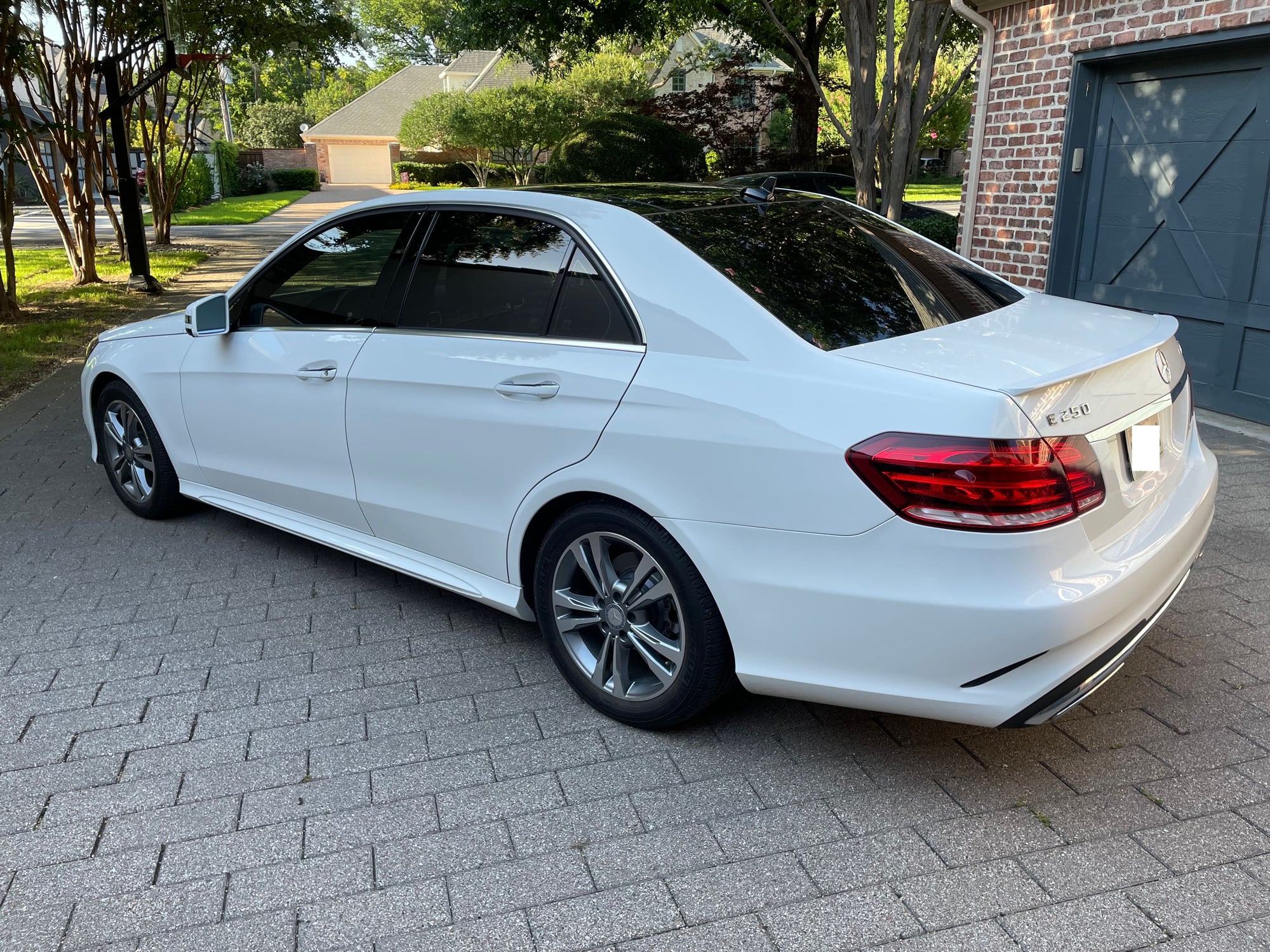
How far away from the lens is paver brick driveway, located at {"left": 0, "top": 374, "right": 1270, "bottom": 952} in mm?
2479

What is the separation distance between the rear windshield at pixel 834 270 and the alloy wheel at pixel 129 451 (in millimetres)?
3237

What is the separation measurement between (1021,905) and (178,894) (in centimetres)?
211

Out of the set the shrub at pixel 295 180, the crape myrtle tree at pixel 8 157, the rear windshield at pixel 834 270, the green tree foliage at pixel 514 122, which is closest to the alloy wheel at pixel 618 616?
the rear windshield at pixel 834 270

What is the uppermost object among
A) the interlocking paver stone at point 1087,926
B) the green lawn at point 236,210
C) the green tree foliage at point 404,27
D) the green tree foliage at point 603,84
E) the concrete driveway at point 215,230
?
the green tree foliage at point 404,27

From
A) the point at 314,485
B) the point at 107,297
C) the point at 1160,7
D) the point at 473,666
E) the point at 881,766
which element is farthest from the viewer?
the point at 107,297

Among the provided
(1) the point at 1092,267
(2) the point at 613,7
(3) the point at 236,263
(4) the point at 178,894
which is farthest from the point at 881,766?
(3) the point at 236,263

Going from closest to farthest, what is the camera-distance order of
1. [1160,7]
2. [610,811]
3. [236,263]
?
[610,811]
[1160,7]
[236,263]

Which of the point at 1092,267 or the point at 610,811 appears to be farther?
the point at 1092,267

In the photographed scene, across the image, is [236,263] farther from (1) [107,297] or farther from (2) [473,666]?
(2) [473,666]

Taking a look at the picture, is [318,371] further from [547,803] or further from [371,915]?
[371,915]

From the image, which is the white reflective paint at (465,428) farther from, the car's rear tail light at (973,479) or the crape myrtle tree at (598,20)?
the crape myrtle tree at (598,20)

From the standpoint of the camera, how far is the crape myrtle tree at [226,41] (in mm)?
16797

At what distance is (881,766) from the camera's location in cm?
311

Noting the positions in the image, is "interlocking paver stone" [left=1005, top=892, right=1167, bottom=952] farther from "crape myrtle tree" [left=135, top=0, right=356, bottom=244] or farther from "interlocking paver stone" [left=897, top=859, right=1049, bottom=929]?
"crape myrtle tree" [left=135, top=0, right=356, bottom=244]
